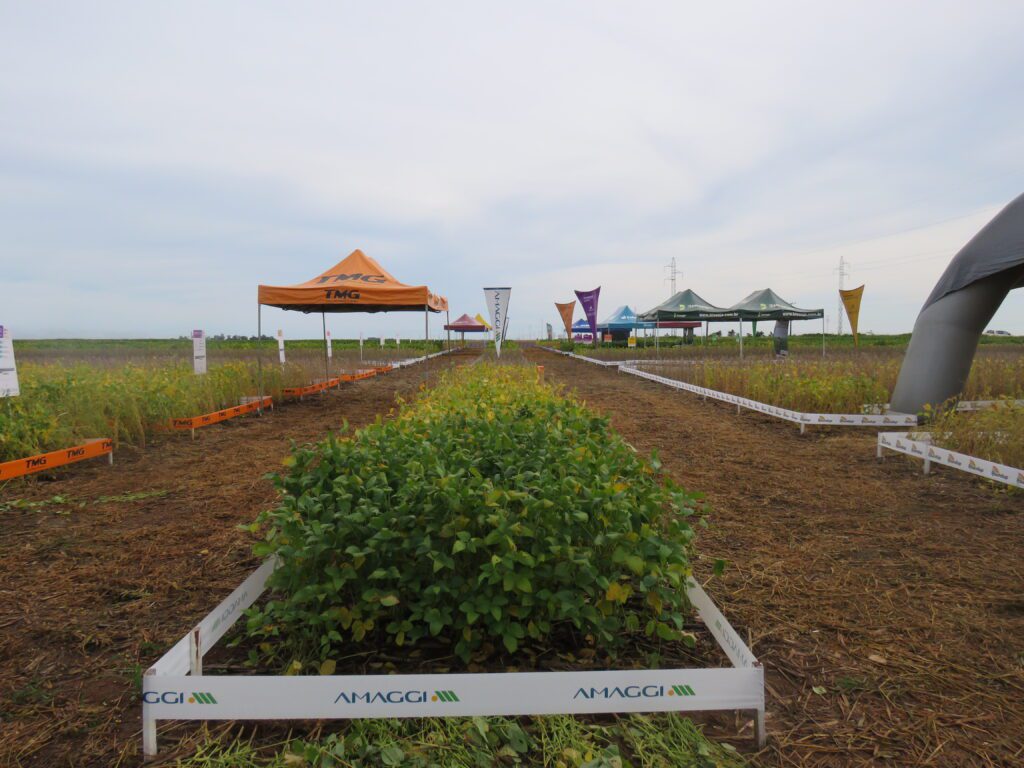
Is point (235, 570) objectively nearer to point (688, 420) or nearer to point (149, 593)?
point (149, 593)

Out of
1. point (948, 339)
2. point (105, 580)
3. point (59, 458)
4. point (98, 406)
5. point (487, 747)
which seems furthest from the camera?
point (948, 339)

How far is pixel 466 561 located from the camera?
234 cm

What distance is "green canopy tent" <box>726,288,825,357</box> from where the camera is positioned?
22578mm

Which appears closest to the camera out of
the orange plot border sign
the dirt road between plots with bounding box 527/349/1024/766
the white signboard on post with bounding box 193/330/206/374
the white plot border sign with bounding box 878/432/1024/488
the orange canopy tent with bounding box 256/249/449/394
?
the dirt road between plots with bounding box 527/349/1024/766

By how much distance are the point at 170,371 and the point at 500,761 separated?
11.1 m

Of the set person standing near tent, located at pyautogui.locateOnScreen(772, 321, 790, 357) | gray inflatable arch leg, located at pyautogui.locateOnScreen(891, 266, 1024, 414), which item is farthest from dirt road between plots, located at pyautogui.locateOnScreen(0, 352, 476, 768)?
person standing near tent, located at pyautogui.locateOnScreen(772, 321, 790, 357)

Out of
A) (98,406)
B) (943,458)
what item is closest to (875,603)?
(943,458)

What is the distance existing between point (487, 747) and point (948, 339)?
28.6ft

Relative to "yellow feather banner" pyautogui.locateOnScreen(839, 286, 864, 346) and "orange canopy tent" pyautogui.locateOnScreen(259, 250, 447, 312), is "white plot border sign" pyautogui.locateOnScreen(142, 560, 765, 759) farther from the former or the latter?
"yellow feather banner" pyautogui.locateOnScreen(839, 286, 864, 346)

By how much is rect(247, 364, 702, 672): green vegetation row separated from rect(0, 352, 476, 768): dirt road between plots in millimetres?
602

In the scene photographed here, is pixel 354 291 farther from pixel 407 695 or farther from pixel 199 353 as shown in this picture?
pixel 407 695

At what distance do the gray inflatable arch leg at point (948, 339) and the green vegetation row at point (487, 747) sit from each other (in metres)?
7.63

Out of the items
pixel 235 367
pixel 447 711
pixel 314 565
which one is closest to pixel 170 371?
pixel 235 367

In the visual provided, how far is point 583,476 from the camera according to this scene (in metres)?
2.72
